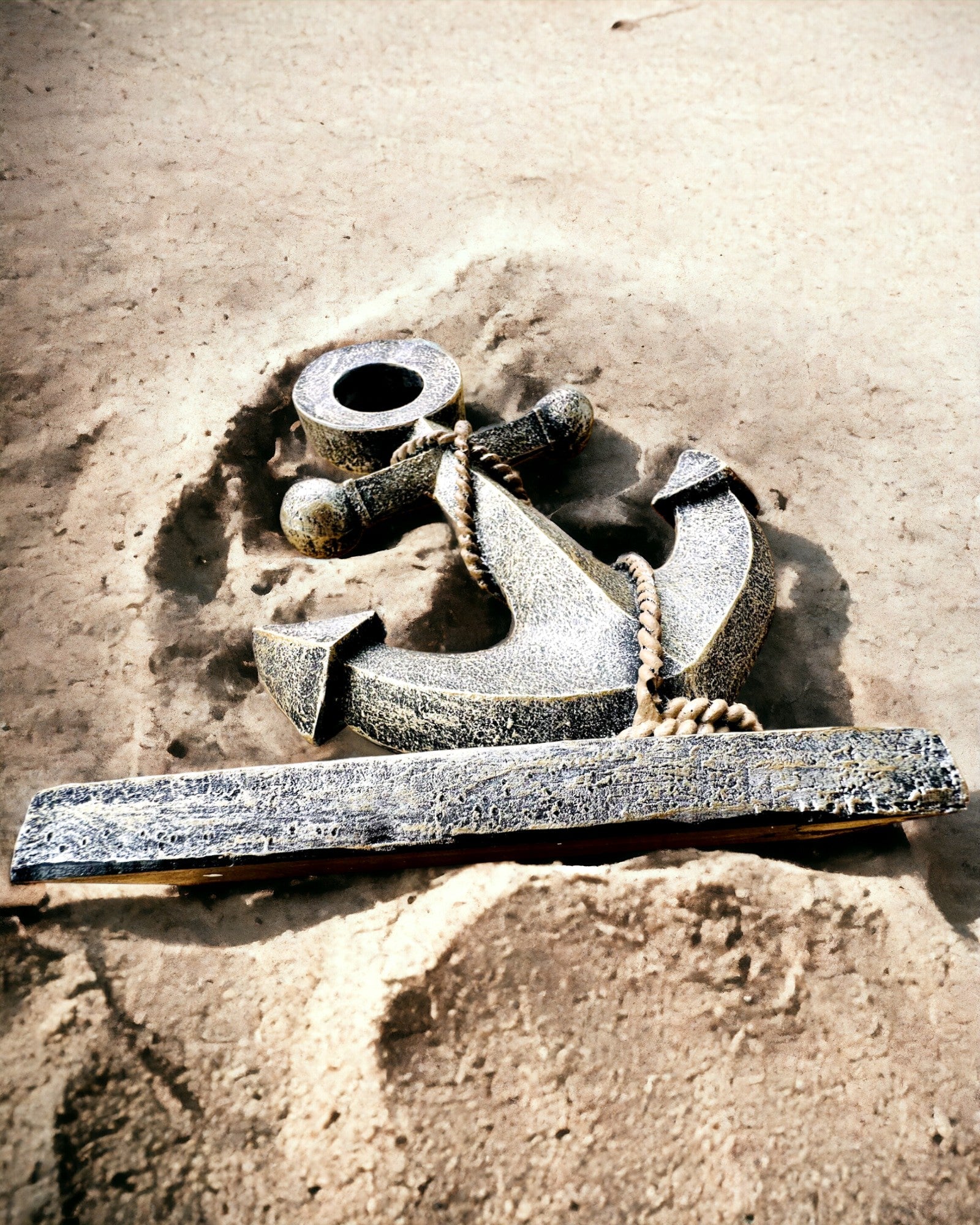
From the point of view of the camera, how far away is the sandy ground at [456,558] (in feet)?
4.12

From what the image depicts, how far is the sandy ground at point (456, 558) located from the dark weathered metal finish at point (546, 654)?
231 millimetres

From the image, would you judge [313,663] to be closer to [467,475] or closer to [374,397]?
[467,475]

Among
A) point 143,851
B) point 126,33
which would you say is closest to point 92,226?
point 126,33

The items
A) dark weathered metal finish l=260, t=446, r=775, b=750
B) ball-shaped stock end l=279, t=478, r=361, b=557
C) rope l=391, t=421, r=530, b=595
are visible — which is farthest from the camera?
ball-shaped stock end l=279, t=478, r=361, b=557

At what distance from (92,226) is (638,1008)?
2668 mm

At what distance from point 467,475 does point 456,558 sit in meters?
0.23

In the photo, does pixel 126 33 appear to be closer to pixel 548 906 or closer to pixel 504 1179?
pixel 548 906

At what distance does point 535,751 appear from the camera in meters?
1.41

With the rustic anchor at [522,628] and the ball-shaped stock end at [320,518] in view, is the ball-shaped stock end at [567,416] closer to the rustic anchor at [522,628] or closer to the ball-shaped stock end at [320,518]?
the rustic anchor at [522,628]

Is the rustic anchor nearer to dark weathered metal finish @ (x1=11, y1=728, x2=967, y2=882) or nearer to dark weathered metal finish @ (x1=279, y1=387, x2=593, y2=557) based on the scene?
dark weathered metal finish @ (x1=279, y1=387, x2=593, y2=557)

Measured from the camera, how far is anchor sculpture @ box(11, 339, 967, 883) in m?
1.37

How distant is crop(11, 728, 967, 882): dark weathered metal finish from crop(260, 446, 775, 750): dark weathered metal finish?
0.35ft

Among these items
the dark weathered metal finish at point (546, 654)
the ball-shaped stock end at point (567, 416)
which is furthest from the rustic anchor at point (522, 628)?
the ball-shaped stock end at point (567, 416)

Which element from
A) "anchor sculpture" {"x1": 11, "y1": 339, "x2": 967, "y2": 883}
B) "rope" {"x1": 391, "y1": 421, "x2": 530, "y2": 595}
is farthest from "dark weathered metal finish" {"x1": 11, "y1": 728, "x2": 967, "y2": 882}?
"rope" {"x1": 391, "y1": 421, "x2": 530, "y2": 595}
